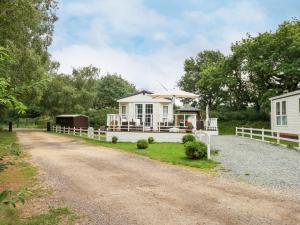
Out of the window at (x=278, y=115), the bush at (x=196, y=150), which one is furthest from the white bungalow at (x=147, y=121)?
the bush at (x=196, y=150)

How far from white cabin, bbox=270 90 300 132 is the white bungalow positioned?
4.70m

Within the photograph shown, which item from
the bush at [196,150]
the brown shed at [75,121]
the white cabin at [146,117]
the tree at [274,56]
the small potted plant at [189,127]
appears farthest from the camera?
the brown shed at [75,121]

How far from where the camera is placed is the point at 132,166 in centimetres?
1162

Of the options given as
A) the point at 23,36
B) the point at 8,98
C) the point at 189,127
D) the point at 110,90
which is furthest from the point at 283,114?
the point at 110,90

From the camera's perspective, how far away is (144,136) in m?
22.1

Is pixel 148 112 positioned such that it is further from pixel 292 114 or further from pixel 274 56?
pixel 274 56

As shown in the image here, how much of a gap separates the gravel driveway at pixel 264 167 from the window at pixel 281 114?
342 inches

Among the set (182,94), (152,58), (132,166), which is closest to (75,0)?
(132,166)

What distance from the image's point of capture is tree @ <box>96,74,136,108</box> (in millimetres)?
64438

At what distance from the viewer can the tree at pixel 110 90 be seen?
64438 mm

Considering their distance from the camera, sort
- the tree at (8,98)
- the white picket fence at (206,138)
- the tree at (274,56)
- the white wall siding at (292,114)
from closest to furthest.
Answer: the tree at (8,98)
the white picket fence at (206,138)
the white wall siding at (292,114)
the tree at (274,56)

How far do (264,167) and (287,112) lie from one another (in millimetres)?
12480

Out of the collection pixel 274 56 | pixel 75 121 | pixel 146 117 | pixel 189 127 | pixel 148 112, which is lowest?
pixel 189 127

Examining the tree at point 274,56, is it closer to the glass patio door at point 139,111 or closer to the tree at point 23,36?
the glass patio door at point 139,111
